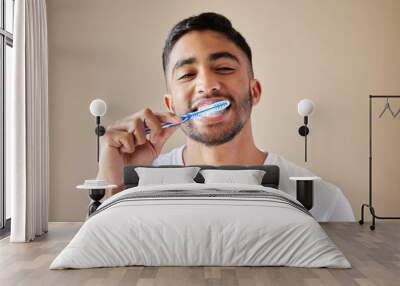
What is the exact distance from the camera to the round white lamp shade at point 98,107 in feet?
22.7

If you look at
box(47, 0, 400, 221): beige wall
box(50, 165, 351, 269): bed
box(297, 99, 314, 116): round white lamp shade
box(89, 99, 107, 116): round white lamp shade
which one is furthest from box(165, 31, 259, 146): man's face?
box(50, 165, 351, 269): bed

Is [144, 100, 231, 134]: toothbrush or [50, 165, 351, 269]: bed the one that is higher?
[144, 100, 231, 134]: toothbrush

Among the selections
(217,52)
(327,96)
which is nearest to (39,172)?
(217,52)

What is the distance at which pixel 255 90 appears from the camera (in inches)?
274

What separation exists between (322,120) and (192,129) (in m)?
1.60

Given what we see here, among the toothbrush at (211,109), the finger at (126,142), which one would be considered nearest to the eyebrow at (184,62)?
the toothbrush at (211,109)

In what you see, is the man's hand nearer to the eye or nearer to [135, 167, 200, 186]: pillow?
[135, 167, 200, 186]: pillow

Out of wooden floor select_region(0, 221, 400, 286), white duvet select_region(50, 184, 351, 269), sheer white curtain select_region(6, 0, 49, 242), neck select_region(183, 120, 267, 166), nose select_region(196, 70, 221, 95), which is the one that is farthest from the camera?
neck select_region(183, 120, 267, 166)

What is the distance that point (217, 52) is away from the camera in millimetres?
6793

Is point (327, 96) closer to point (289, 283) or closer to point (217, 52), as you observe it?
point (217, 52)

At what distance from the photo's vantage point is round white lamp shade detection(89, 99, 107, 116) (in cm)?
691

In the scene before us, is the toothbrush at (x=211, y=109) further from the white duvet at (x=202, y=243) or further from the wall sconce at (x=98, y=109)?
the white duvet at (x=202, y=243)

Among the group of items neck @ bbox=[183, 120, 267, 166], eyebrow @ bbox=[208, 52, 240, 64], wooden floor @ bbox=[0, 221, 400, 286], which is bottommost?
wooden floor @ bbox=[0, 221, 400, 286]

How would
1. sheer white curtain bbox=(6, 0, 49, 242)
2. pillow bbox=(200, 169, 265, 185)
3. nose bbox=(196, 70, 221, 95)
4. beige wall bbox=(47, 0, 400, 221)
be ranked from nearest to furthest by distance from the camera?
sheer white curtain bbox=(6, 0, 49, 242), pillow bbox=(200, 169, 265, 185), nose bbox=(196, 70, 221, 95), beige wall bbox=(47, 0, 400, 221)
